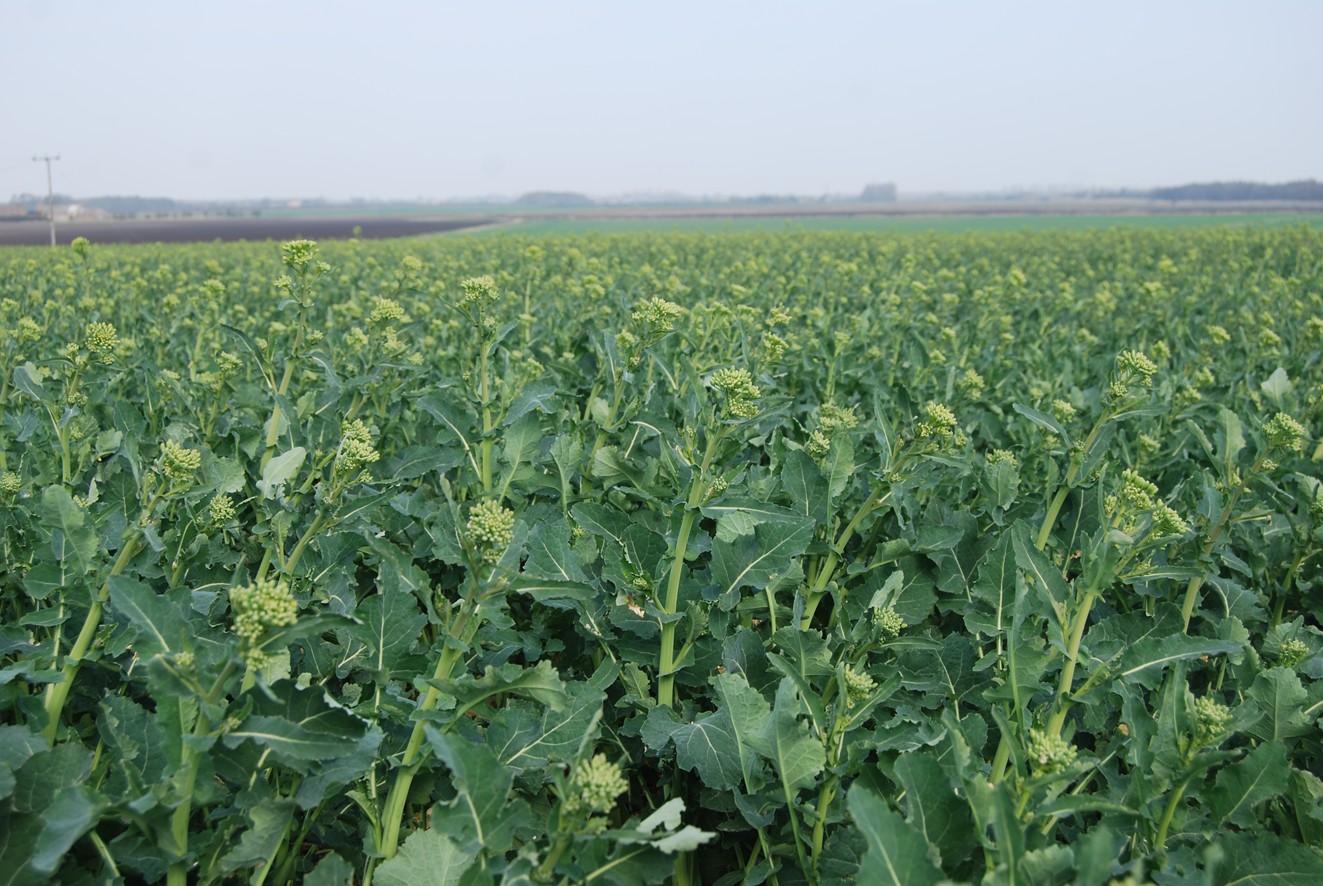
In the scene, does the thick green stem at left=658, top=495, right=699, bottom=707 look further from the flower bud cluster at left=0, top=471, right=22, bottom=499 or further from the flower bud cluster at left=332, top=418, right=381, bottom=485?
the flower bud cluster at left=0, top=471, right=22, bottom=499

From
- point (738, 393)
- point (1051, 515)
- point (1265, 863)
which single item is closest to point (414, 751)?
point (738, 393)

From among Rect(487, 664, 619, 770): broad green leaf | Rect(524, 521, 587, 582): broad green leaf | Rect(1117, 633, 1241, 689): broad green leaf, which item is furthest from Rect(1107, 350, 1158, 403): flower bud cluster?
Rect(487, 664, 619, 770): broad green leaf

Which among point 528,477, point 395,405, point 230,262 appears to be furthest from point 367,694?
point 230,262

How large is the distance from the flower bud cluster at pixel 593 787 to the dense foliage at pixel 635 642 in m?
0.01

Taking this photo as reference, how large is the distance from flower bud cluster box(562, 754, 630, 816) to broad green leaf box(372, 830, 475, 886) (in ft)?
1.17

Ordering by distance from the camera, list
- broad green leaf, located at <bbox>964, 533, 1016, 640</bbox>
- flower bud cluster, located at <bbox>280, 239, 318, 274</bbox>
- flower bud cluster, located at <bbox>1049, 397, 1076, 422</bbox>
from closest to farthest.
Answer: broad green leaf, located at <bbox>964, 533, 1016, 640</bbox> < flower bud cluster, located at <bbox>280, 239, 318, 274</bbox> < flower bud cluster, located at <bbox>1049, 397, 1076, 422</bbox>

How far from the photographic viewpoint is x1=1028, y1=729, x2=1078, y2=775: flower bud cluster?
1.66 metres

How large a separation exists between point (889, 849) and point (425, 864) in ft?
3.13

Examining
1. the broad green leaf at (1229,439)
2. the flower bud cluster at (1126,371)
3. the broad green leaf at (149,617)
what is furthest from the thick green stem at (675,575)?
the broad green leaf at (1229,439)

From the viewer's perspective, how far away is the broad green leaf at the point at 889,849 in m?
1.45

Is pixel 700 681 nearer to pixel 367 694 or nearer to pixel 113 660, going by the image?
pixel 367 694

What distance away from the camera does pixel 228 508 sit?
2.39m

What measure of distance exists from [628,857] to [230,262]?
16.1m

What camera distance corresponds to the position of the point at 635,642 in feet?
8.35
